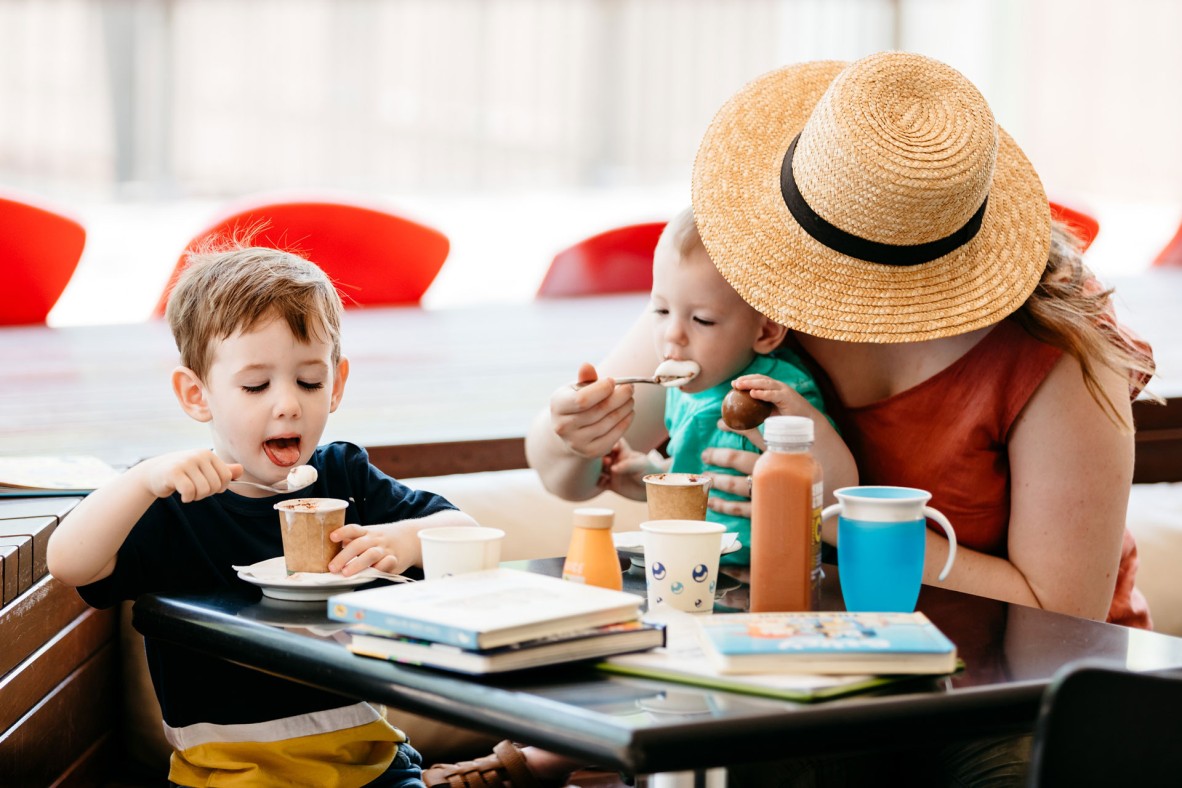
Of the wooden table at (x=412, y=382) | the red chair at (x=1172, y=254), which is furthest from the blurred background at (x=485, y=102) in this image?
the wooden table at (x=412, y=382)

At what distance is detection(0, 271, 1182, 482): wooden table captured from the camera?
2.78 m

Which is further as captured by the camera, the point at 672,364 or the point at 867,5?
the point at 867,5

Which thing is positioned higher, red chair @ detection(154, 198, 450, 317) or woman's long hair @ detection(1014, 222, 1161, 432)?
woman's long hair @ detection(1014, 222, 1161, 432)

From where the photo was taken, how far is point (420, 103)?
901cm

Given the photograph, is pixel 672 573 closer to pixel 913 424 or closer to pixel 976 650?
pixel 976 650

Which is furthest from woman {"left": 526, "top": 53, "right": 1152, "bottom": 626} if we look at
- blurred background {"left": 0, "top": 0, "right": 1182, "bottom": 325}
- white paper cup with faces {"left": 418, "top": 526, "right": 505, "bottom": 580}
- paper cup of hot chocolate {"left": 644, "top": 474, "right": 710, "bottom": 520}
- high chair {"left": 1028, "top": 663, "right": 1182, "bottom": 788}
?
blurred background {"left": 0, "top": 0, "right": 1182, "bottom": 325}

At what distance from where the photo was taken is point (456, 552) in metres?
1.33

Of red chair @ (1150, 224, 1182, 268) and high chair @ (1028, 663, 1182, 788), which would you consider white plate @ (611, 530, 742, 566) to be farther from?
red chair @ (1150, 224, 1182, 268)

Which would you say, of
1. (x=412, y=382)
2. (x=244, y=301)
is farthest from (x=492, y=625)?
(x=412, y=382)

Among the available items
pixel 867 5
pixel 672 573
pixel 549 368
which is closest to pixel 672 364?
pixel 672 573

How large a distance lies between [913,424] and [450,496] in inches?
35.5

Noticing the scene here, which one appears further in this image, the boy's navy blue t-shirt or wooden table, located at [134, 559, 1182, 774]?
the boy's navy blue t-shirt

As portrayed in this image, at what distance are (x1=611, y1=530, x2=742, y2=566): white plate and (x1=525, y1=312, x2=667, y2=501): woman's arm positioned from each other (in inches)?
6.2

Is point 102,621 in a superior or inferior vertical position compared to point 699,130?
inferior
